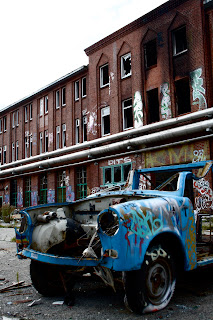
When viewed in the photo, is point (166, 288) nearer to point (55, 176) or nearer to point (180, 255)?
point (180, 255)

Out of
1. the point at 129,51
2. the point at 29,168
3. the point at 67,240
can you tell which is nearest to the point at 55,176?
the point at 29,168

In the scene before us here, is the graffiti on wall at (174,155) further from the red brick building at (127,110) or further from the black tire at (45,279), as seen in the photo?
the black tire at (45,279)

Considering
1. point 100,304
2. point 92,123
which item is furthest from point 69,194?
point 100,304

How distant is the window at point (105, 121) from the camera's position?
21.1m

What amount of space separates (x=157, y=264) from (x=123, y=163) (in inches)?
595

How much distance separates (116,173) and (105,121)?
3.87m

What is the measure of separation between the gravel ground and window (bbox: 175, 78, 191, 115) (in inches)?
484

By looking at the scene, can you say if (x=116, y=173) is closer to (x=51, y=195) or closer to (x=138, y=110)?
(x=138, y=110)

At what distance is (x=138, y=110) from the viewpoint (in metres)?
18.7

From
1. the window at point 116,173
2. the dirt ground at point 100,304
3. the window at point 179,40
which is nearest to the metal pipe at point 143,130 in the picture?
the window at point 116,173

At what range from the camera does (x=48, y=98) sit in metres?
27.1

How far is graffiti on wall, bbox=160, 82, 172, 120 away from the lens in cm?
1708

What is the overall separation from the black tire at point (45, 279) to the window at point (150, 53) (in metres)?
15.9

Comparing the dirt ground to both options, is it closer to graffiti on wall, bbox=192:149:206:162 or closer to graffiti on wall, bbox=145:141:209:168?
graffiti on wall, bbox=192:149:206:162
